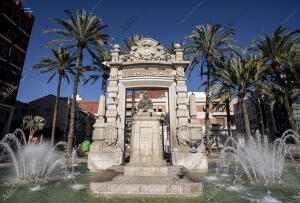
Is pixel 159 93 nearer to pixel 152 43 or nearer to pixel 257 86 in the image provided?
pixel 257 86

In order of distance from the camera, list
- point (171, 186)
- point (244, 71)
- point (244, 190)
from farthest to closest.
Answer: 1. point (244, 71)
2. point (244, 190)
3. point (171, 186)

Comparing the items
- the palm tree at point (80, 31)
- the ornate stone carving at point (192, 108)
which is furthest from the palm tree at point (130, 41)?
the ornate stone carving at point (192, 108)

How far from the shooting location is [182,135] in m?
11.1

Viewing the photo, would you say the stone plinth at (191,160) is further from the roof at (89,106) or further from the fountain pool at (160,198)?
the roof at (89,106)

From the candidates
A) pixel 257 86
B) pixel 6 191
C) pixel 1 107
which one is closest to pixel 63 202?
pixel 6 191

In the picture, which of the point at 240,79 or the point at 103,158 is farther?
the point at 240,79

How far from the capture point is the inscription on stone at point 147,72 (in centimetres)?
1305

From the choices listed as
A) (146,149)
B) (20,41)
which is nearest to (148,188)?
(146,149)

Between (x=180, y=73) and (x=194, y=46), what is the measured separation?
9909mm

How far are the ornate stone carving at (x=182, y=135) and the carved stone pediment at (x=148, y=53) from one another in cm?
592

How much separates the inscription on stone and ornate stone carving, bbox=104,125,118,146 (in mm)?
4512

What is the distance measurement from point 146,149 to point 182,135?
4.58 metres

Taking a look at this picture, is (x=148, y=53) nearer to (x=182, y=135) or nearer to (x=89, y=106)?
(x=182, y=135)

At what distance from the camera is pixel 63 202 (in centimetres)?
464
